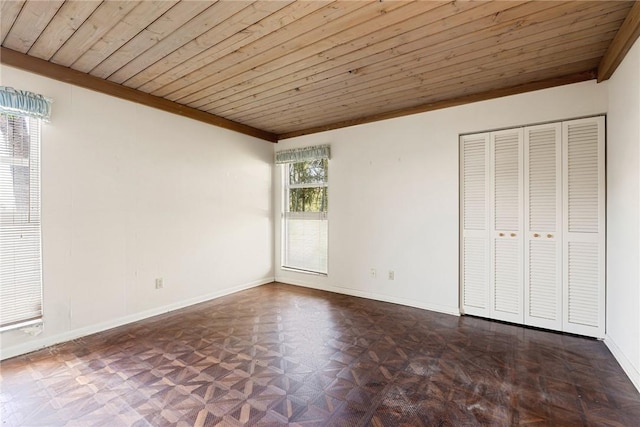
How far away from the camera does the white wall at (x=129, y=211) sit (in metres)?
2.70

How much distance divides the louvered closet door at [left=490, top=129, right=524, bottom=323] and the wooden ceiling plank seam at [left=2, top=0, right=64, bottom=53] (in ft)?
12.8

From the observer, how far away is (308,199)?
480cm

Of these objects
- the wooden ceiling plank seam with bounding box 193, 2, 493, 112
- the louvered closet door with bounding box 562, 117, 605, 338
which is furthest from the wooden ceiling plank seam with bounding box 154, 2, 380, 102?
the louvered closet door with bounding box 562, 117, 605, 338

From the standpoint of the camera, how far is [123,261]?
124 inches

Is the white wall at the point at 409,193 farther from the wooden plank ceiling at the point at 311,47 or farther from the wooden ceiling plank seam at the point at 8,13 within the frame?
the wooden ceiling plank seam at the point at 8,13

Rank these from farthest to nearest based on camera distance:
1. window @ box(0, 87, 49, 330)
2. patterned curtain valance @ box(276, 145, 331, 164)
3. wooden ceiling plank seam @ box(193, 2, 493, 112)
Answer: patterned curtain valance @ box(276, 145, 331, 164)
window @ box(0, 87, 49, 330)
wooden ceiling plank seam @ box(193, 2, 493, 112)

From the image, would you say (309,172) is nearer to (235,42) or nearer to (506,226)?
Result: (235,42)

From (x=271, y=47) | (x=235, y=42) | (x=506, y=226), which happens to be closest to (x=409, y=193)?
(x=506, y=226)

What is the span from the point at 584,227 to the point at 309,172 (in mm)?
3407

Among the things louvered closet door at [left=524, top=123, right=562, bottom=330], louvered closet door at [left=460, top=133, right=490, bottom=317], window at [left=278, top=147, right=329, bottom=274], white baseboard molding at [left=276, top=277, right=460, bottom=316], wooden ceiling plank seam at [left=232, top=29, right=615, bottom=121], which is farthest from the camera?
window at [left=278, top=147, right=329, bottom=274]

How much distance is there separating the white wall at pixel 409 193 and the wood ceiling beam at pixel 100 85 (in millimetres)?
1586

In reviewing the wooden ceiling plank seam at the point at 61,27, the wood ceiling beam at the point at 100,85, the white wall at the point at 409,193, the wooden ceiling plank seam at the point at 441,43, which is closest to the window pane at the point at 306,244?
the white wall at the point at 409,193

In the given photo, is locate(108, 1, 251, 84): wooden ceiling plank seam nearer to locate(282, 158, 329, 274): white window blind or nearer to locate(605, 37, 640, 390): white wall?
locate(282, 158, 329, 274): white window blind

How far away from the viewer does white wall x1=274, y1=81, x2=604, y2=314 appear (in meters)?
3.14
